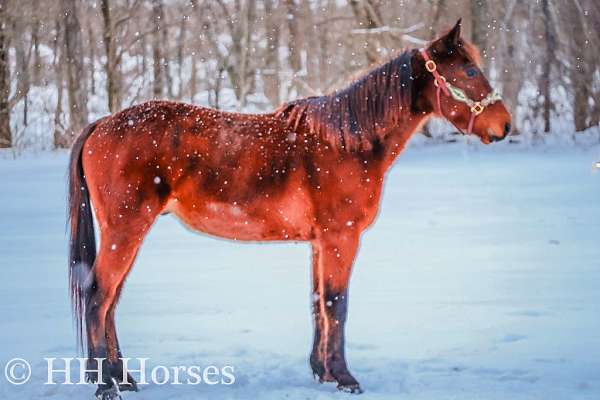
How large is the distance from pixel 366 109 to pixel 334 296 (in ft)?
3.22

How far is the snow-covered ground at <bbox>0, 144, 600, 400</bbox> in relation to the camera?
445 centimetres

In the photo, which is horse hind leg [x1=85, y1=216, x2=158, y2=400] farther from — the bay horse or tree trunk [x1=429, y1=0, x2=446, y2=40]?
tree trunk [x1=429, y1=0, x2=446, y2=40]

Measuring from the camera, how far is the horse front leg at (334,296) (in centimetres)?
417

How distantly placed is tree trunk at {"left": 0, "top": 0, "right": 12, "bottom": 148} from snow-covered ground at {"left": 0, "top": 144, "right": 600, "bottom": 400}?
8192 mm

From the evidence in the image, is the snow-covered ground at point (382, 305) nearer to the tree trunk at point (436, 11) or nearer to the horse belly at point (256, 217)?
the horse belly at point (256, 217)

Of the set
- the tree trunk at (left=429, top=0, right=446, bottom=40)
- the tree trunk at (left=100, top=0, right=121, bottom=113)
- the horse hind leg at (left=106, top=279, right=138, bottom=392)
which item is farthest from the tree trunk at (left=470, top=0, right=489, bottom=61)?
the horse hind leg at (left=106, top=279, right=138, bottom=392)

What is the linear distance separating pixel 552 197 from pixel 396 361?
880 centimetres

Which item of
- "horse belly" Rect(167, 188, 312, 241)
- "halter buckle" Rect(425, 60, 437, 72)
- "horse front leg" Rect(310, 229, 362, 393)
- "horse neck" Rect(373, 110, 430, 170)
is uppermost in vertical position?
"halter buckle" Rect(425, 60, 437, 72)

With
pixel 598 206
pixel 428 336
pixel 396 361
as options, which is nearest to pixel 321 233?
pixel 396 361

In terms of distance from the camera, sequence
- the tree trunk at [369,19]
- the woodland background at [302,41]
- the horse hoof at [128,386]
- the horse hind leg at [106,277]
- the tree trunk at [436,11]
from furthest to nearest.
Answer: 1. the tree trunk at [436,11]
2. the tree trunk at [369,19]
3. the woodland background at [302,41]
4. the horse hoof at [128,386]
5. the horse hind leg at [106,277]

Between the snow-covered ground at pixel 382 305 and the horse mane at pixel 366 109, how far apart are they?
51.7 inches

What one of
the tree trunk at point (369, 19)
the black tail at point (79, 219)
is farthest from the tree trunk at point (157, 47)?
the black tail at point (79, 219)

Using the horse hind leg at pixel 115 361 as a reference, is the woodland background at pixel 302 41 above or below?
above

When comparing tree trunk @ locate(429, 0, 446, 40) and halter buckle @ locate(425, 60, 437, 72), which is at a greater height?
tree trunk @ locate(429, 0, 446, 40)
